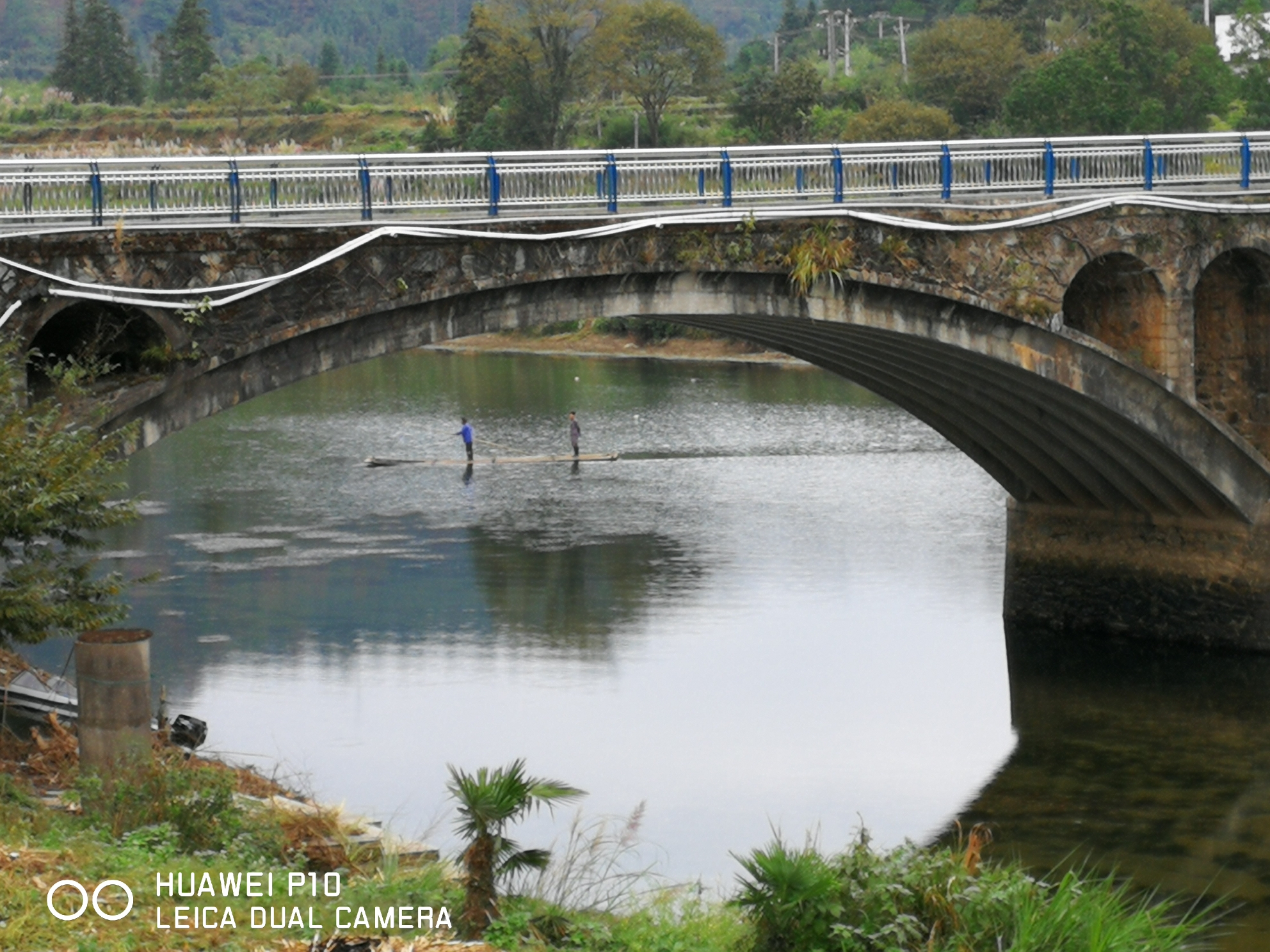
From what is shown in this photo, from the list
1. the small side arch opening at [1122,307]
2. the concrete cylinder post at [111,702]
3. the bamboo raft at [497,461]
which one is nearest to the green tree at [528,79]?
the bamboo raft at [497,461]

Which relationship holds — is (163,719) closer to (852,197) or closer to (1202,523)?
(852,197)

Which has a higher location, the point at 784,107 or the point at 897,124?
the point at 784,107

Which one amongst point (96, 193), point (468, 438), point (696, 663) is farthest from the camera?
point (468, 438)

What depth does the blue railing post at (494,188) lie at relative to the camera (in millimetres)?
21312

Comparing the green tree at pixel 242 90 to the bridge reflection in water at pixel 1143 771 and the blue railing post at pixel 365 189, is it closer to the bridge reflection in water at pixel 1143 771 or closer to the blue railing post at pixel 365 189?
the bridge reflection in water at pixel 1143 771

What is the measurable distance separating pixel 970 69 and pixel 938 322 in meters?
52.9

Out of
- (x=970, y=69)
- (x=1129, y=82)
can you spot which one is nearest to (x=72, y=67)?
(x=970, y=69)

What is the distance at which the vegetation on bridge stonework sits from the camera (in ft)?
206

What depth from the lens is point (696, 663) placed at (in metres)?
27.4

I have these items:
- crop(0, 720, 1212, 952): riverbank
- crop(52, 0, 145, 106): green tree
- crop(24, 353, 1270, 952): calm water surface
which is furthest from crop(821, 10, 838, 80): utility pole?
crop(0, 720, 1212, 952): riverbank

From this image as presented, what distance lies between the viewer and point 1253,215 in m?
25.6

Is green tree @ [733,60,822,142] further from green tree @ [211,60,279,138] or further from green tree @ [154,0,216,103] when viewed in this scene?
green tree @ [154,0,216,103]

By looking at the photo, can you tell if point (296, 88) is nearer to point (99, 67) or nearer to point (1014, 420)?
point (99, 67)

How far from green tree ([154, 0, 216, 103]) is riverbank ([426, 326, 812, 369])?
25.9m
